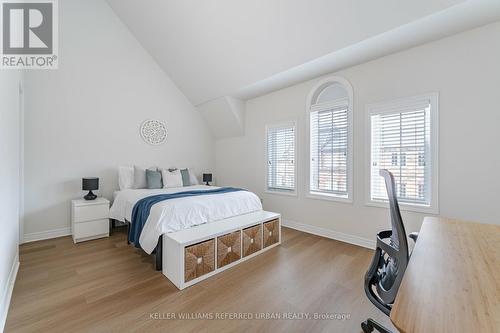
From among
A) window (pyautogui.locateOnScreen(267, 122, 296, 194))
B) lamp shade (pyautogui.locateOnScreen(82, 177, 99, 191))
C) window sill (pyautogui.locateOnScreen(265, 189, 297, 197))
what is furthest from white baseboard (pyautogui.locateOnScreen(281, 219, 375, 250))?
lamp shade (pyautogui.locateOnScreen(82, 177, 99, 191))

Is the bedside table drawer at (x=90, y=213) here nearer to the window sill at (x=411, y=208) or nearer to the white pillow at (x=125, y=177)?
the white pillow at (x=125, y=177)

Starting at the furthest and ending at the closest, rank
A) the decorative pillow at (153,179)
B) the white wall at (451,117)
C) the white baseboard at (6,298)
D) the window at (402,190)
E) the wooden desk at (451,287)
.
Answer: the decorative pillow at (153,179), the window at (402,190), the white wall at (451,117), the white baseboard at (6,298), the wooden desk at (451,287)

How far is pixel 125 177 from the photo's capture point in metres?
3.85

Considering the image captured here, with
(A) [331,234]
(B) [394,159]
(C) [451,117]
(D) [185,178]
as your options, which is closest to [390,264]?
(B) [394,159]

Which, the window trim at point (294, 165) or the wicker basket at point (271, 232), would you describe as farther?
the window trim at point (294, 165)

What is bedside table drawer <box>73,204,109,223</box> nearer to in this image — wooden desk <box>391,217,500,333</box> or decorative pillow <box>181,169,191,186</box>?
decorative pillow <box>181,169,191,186</box>

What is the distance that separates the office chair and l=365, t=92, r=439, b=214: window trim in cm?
150

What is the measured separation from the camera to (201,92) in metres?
4.56

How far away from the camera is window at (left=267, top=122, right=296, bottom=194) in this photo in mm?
3977

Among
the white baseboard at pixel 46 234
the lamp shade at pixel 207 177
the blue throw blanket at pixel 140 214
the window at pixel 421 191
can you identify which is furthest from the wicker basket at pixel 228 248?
the white baseboard at pixel 46 234

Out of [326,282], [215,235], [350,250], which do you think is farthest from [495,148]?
[215,235]

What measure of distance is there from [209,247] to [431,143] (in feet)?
8.84

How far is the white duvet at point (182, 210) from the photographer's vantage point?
7.66ft

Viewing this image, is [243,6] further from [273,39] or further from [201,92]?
[201,92]
